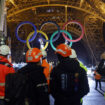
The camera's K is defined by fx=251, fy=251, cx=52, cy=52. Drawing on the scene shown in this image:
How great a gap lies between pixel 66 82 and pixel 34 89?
54 cm

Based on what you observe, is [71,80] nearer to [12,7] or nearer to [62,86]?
[62,86]

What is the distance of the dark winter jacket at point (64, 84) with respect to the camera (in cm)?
411

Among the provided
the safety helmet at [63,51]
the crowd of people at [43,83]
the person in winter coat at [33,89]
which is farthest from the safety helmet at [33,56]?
the safety helmet at [63,51]

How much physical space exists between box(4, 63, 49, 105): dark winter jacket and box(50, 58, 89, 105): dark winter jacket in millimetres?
171

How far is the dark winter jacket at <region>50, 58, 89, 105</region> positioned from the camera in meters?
4.11

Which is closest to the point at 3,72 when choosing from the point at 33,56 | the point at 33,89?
the point at 33,56

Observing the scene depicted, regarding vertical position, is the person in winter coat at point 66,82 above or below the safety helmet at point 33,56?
below

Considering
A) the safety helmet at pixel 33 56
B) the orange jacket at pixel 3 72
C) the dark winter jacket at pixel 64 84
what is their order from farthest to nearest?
the orange jacket at pixel 3 72 < the safety helmet at pixel 33 56 < the dark winter jacket at pixel 64 84

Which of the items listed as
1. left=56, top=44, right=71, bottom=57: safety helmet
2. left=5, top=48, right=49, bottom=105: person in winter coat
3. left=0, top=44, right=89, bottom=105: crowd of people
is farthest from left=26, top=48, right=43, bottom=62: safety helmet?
left=56, top=44, right=71, bottom=57: safety helmet

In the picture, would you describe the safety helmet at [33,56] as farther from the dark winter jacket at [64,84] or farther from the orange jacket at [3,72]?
the orange jacket at [3,72]

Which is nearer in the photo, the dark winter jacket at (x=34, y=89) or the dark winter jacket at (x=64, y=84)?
the dark winter jacket at (x=34, y=89)

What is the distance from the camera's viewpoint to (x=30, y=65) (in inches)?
168

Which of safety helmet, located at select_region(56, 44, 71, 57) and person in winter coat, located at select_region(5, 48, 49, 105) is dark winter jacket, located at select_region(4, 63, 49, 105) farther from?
safety helmet, located at select_region(56, 44, 71, 57)

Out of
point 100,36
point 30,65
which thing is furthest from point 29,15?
point 30,65
